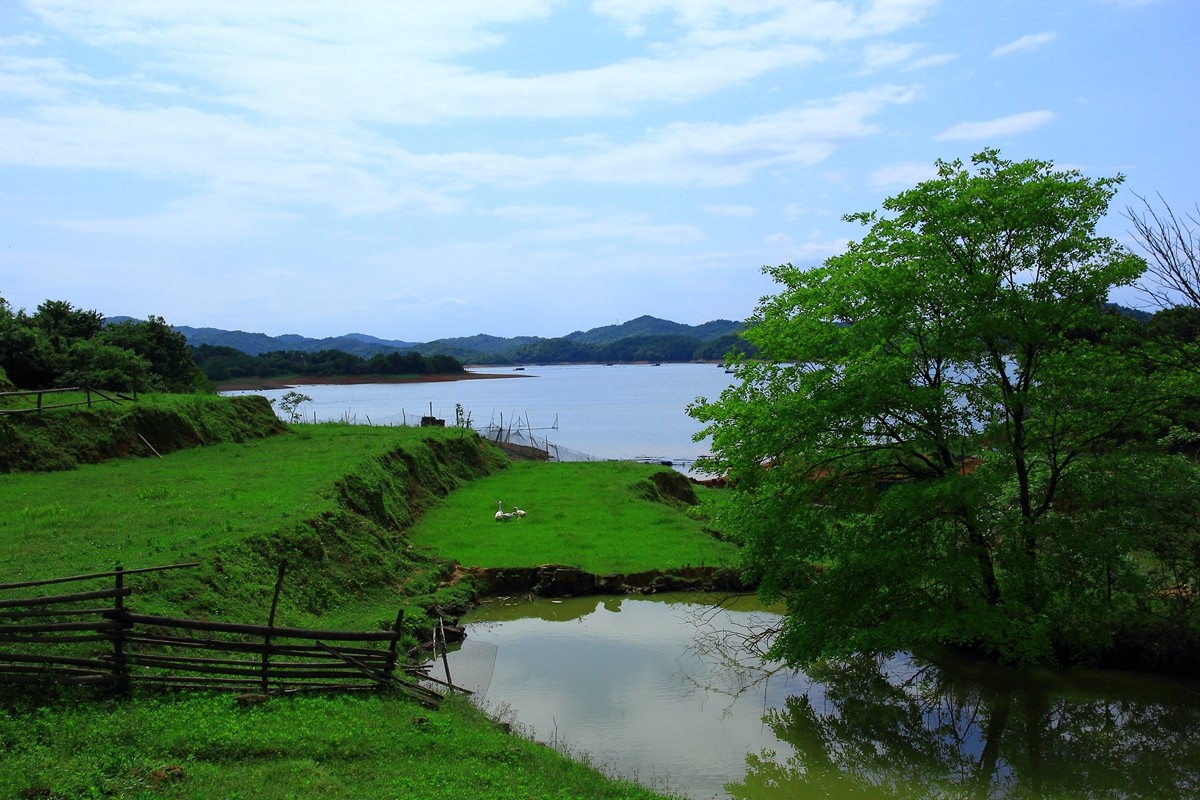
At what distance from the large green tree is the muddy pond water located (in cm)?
153

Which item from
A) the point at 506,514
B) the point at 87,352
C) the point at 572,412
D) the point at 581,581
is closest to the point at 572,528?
the point at 506,514

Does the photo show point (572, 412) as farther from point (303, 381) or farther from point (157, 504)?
point (157, 504)

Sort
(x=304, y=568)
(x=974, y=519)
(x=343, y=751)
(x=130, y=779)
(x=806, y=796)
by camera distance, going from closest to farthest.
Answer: (x=130, y=779)
(x=343, y=751)
(x=806, y=796)
(x=974, y=519)
(x=304, y=568)

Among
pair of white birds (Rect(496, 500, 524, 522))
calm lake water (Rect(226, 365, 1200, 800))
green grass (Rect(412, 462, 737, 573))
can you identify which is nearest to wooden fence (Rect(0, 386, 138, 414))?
green grass (Rect(412, 462, 737, 573))

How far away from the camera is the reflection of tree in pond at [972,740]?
632 inches

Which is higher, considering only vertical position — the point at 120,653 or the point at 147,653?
the point at 120,653

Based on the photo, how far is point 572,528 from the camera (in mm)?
34312

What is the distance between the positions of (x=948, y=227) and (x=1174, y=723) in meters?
11.9

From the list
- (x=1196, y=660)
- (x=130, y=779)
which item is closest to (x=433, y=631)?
(x=130, y=779)

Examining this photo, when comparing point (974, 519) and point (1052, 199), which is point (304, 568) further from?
point (1052, 199)

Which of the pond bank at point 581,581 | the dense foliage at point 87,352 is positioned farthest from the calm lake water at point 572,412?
the pond bank at point 581,581

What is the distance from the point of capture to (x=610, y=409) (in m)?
136

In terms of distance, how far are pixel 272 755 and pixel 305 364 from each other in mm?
152254

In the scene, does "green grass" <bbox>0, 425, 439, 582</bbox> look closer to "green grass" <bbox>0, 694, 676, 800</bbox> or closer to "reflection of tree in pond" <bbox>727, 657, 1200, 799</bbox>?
"green grass" <bbox>0, 694, 676, 800</bbox>
